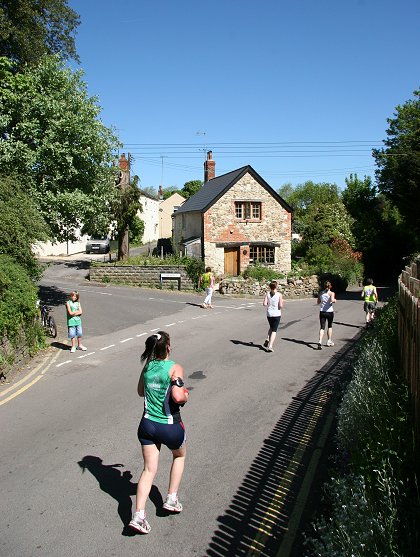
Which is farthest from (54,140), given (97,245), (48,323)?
(97,245)

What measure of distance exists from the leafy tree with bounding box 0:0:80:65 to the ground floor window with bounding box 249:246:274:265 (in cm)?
1709

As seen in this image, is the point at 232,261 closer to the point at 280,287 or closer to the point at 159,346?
the point at 280,287

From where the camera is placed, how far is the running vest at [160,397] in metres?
4.89

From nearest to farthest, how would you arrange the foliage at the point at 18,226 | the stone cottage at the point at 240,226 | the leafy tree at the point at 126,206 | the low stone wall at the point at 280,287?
the foliage at the point at 18,226 < the low stone wall at the point at 280,287 < the stone cottage at the point at 240,226 < the leafy tree at the point at 126,206

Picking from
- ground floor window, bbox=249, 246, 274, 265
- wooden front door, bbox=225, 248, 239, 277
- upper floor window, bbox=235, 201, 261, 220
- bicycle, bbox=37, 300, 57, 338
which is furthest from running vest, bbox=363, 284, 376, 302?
upper floor window, bbox=235, 201, 261, 220

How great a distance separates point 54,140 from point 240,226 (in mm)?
17211

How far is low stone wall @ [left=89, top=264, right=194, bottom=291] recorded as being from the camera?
28.6m

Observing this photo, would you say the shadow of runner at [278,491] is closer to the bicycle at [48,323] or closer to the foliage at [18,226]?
the bicycle at [48,323]

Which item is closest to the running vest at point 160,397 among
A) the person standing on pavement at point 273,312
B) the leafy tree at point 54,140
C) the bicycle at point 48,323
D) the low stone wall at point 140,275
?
the person standing on pavement at point 273,312

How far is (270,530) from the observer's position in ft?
16.3

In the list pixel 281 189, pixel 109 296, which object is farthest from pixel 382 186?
pixel 281 189

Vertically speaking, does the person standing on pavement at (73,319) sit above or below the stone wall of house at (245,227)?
below

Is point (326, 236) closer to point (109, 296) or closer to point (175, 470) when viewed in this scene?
point (109, 296)

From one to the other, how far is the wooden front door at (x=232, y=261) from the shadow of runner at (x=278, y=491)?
23.9m
